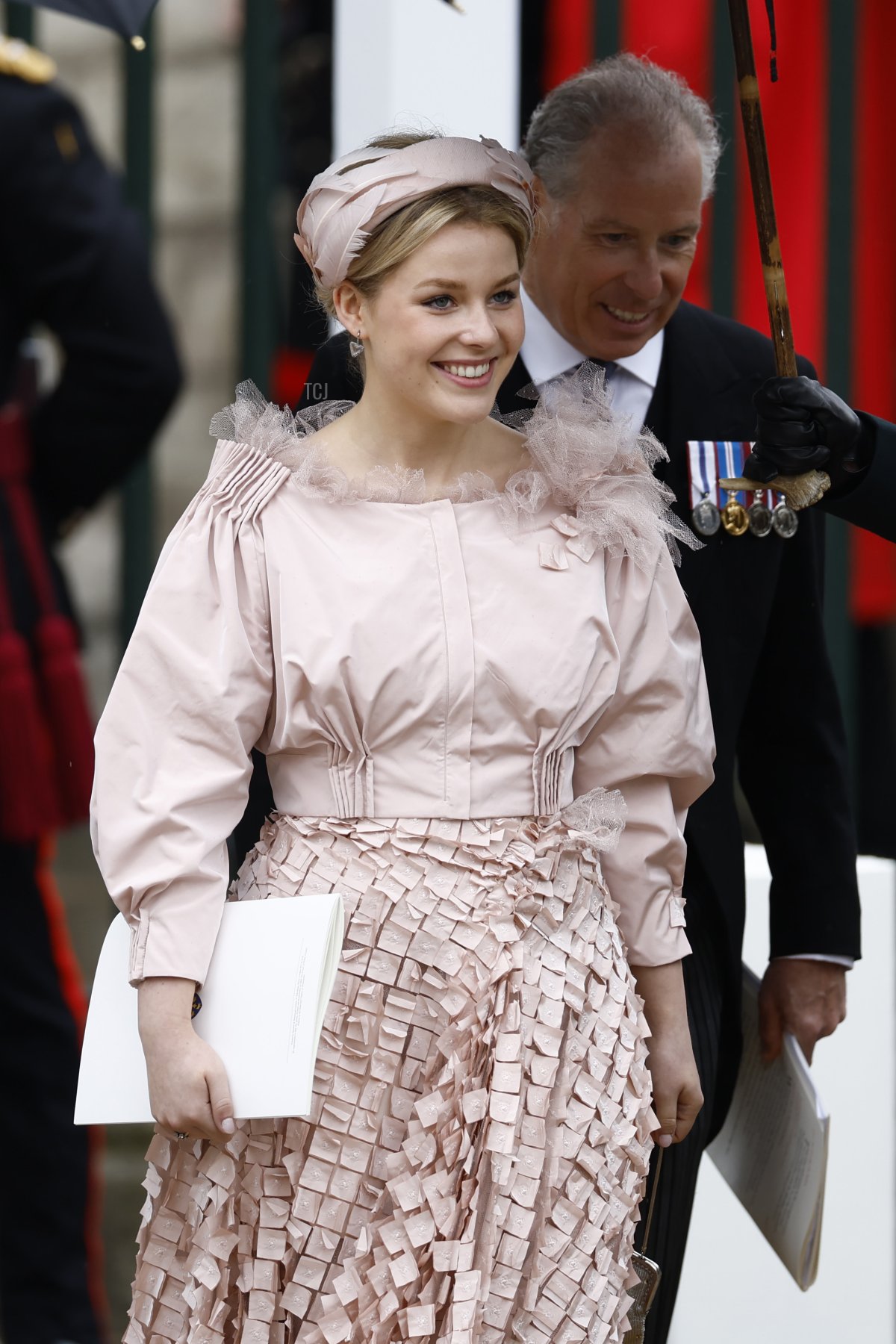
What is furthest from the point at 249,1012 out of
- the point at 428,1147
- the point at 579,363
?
the point at 579,363

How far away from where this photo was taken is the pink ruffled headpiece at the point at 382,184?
1905 mm

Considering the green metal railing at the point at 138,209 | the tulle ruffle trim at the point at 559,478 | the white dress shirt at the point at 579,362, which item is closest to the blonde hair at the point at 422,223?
the tulle ruffle trim at the point at 559,478

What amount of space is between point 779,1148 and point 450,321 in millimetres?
1255

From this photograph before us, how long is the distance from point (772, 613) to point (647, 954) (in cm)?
64

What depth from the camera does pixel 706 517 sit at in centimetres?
239

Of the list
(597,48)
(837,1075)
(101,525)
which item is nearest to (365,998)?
(837,1075)

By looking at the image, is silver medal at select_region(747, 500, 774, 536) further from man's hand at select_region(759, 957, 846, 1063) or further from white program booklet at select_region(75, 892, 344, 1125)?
white program booklet at select_region(75, 892, 344, 1125)

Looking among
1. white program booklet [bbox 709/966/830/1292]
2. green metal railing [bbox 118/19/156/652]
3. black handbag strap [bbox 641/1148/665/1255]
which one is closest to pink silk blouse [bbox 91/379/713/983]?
black handbag strap [bbox 641/1148/665/1255]

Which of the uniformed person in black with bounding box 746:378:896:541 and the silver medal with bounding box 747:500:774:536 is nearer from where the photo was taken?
the uniformed person in black with bounding box 746:378:896:541

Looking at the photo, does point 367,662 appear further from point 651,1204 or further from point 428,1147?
point 651,1204

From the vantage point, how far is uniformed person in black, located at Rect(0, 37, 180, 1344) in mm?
3365

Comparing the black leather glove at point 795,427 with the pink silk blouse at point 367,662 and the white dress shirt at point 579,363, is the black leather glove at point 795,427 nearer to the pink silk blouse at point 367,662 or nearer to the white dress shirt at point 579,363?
the pink silk blouse at point 367,662

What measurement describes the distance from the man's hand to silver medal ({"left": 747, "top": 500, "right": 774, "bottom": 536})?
0.63 meters

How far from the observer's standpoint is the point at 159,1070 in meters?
1.81
